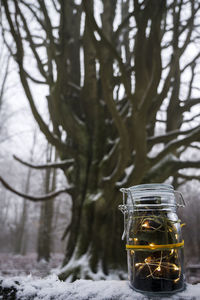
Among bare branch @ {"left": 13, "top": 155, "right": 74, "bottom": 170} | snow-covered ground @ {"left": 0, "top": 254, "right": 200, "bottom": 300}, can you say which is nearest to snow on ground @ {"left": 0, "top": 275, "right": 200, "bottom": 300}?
snow-covered ground @ {"left": 0, "top": 254, "right": 200, "bottom": 300}

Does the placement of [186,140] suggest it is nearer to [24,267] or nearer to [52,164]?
[52,164]

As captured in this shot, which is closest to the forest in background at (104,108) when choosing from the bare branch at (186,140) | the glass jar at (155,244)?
the bare branch at (186,140)

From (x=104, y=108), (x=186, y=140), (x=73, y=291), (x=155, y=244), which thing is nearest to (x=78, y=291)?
(x=73, y=291)

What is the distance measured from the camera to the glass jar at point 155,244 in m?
0.58

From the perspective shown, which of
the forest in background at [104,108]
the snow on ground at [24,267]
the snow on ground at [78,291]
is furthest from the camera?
the snow on ground at [24,267]

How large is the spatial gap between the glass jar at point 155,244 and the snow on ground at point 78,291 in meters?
0.03

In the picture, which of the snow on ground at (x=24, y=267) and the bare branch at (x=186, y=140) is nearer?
the bare branch at (x=186, y=140)

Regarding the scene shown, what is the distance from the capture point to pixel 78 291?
58cm

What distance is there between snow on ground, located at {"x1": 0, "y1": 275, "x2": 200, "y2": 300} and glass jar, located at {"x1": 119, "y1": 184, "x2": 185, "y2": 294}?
3 cm

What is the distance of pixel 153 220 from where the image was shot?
0.63m

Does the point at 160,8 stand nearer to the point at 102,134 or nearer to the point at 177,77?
the point at 177,77

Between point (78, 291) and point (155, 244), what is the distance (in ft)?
0.75

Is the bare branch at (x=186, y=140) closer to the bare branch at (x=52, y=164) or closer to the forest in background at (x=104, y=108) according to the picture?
the forest in background at (x=104, y=108)

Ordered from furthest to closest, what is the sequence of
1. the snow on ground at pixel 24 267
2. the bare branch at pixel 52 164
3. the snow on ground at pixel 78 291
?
the snow on ground at pixel 24 267
the bare branch at pixel 52 164
the snow on ground at pixel 78 291
